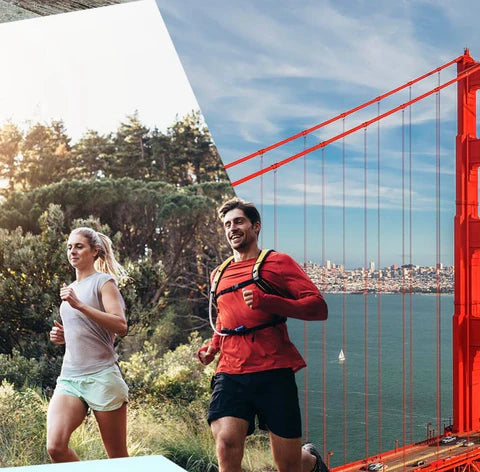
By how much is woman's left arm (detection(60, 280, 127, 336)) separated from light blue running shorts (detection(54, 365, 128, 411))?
19 centimetres

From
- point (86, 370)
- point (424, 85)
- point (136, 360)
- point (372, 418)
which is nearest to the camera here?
point (86, 370)

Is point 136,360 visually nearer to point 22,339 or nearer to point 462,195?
point 22,339

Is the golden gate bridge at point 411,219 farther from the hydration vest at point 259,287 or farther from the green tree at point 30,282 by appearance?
the hydration vest at point 259,287

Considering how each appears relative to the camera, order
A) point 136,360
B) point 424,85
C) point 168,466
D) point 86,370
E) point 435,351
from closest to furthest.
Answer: point 168,466, point 86,370, point 136,360, point 424,85, point 435,351

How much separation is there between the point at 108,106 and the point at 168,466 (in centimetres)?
295

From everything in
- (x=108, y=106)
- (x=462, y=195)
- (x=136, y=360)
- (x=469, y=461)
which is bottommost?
(x=469, y=461)

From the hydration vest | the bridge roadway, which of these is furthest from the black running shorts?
the bridge roadway

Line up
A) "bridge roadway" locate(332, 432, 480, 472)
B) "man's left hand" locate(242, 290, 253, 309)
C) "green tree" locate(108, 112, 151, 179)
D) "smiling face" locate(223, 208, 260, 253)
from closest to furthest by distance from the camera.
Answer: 1. "man's left hand" locate(242, 290, 253, 309)
2. "smiling face" locate(223, 208, 260, 253)
3. "green tree" locate(108, 112, 151, 179)
4. "bridge roadway" locate(332, 432, 480, 472)

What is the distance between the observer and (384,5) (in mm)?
4539

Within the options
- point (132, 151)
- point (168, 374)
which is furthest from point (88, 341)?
point (132, 151)

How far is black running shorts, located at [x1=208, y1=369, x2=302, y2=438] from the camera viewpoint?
308cm

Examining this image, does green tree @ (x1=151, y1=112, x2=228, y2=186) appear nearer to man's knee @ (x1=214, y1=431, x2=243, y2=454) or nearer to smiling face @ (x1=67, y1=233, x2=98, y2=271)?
smiling face @ (x1=67, y1=233, x2=98, y2=271)

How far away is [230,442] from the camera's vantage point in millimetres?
3020

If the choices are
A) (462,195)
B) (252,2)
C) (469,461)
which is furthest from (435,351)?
(252,2)
